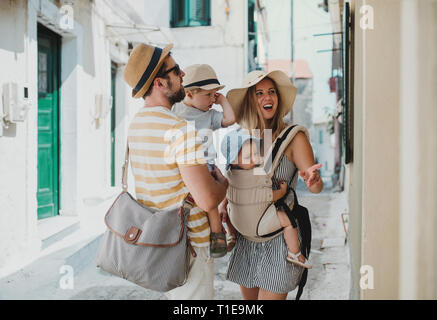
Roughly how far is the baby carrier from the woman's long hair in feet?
0.46

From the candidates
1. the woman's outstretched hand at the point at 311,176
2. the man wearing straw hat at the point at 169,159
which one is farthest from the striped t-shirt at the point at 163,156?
the woman's outstretched hand at the point at 311,176

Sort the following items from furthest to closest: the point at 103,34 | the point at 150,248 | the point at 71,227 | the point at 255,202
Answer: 1. the point at 103,34
2. the point at 71,227
3. the point at 255,202
4. the point at 150,248

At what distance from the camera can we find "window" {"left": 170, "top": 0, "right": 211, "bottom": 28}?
8.55m

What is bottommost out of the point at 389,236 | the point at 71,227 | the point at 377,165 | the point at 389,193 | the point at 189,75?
the point at 71,227

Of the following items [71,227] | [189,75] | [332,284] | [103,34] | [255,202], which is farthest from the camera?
[103,34]

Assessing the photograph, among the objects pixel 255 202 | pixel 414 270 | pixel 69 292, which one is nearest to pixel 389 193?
pixel 414 270

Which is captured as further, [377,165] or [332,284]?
[332,284]

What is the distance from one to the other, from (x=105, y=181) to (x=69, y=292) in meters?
2.27

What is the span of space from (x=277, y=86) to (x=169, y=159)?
2.60 ft

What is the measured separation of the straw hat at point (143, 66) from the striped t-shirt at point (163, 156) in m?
0.11

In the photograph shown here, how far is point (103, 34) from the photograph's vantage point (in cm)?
554

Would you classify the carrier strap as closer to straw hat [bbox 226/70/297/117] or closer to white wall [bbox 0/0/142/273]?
straw hat [bbox 226/70/297/117]

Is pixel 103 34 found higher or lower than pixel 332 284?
higher

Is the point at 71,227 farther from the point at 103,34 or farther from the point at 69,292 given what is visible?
the point at 103,34
